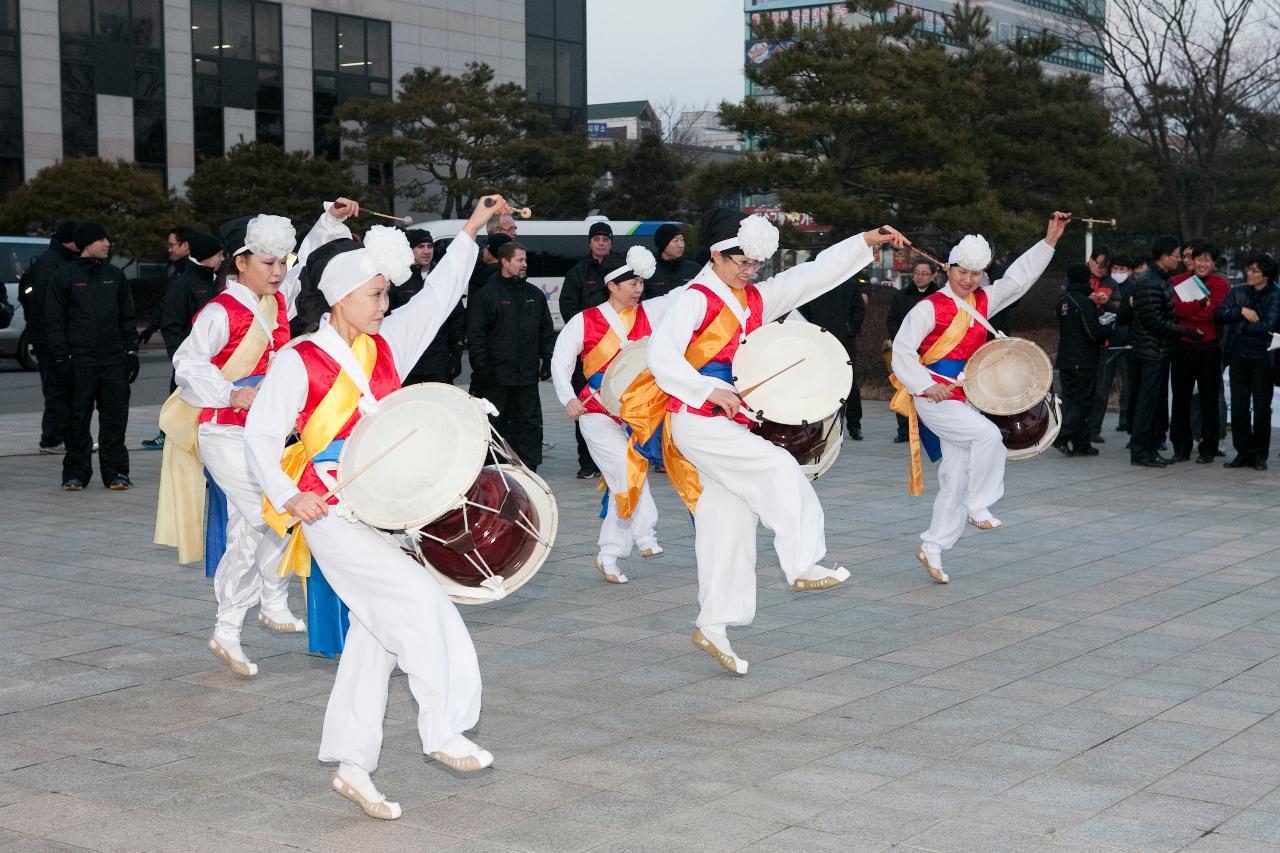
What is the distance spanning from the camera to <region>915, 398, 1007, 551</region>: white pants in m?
7.93

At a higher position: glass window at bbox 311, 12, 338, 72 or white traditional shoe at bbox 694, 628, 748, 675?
glass window at bbox 311, 12, 338, 72

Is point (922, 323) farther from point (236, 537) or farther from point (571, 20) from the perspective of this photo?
point (571, 20)

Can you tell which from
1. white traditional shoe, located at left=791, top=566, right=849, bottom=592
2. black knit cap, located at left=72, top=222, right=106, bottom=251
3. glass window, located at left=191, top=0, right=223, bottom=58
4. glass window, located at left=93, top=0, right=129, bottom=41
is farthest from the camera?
glass window, located at left=191, top=0, right=223, bottom=58

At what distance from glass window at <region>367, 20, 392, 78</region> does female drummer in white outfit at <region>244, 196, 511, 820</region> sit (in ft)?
138

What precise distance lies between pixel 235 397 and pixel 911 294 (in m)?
9.14

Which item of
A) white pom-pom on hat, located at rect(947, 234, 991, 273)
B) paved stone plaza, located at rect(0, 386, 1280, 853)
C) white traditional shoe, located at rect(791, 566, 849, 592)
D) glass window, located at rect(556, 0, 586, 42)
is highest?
glass window, located at rect(556, 0, 586, 42)

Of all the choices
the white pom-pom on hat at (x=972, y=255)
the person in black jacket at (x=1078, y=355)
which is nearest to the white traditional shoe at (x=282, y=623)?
the white pom-pom on hat at (x=972, y=255)

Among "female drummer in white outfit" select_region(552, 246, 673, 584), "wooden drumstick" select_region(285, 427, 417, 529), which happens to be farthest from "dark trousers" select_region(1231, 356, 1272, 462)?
"wooden drumstick" select_region(285, 427, 417, 529)

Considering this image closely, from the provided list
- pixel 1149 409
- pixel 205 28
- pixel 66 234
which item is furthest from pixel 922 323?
pixel 205 28

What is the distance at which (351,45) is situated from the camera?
44.5 metres

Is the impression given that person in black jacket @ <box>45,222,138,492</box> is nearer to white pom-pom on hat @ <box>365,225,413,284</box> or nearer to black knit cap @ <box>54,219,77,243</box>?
black knit cap @ <box>54,219,77,243</box>

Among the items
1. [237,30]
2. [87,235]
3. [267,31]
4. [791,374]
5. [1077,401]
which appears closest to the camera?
[791,374]

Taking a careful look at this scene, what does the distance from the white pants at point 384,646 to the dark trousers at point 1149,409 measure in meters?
9.78

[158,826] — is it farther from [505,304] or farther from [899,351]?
[505,304]
